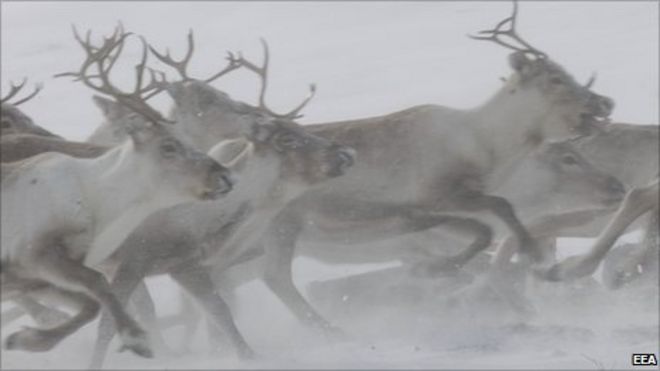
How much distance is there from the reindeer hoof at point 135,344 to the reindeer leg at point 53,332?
9.6 inches

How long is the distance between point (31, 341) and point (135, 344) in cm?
50

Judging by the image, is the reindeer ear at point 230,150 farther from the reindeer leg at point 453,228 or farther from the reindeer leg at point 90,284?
the reindeer leg at point 90,284

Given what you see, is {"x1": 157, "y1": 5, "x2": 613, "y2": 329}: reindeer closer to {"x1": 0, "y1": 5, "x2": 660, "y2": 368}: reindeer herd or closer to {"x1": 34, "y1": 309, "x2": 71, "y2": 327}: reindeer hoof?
{"x1": 0, "y1": 5, "x2": 660, "y2": 368}: reindeer herd

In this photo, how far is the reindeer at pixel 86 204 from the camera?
8.75 metres

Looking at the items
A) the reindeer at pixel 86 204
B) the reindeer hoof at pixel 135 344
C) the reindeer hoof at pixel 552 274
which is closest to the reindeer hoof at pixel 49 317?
A: the reindeer at pixel 86 204

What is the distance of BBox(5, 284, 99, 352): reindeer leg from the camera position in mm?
8695

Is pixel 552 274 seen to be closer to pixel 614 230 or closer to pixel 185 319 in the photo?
Result: pixel 614 230

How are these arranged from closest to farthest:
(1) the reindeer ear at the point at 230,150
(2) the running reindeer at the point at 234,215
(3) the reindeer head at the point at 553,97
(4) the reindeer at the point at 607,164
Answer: (2) the running reindeer at the point at 234,215, (1) the reindeer ear at the point at 230,150, (3) the reindeer head at the point at 553,97, (4) the reindeer at the point at 607,164

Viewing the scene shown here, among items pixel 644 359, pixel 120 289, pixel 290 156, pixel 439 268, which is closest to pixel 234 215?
pixel 290 156

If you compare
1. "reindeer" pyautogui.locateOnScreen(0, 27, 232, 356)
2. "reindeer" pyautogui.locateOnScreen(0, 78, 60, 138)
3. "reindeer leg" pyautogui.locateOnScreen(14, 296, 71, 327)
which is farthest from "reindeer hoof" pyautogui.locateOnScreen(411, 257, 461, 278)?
"reindeer" pyautogui.locateOnScreen(0, 78, 60, 138)

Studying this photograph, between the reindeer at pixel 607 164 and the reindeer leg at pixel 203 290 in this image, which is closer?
the reindeer leg at pixel 203 290

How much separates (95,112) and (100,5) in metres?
7.99

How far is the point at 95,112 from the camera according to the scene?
18.2 metres

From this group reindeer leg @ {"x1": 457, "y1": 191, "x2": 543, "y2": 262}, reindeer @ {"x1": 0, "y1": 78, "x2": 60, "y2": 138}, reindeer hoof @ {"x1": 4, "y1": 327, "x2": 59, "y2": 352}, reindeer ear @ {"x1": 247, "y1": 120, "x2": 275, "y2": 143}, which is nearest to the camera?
reindeer hoof @ {"x1": 4, "y1": 327, "x2": 59, "y2": 352}
